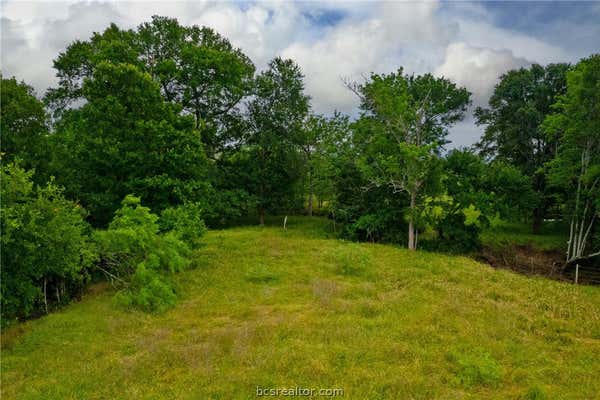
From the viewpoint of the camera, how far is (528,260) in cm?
2912

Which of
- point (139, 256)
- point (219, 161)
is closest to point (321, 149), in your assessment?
point (219, 161)

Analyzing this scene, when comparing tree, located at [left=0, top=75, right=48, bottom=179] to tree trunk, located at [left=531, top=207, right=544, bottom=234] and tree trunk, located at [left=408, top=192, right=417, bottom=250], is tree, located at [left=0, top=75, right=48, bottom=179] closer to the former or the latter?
tree trunk, located at [left=408, top=192, right=417, bottom=250]

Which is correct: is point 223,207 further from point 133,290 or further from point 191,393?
point 191,393

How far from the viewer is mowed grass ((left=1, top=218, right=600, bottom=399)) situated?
9609 millimetres

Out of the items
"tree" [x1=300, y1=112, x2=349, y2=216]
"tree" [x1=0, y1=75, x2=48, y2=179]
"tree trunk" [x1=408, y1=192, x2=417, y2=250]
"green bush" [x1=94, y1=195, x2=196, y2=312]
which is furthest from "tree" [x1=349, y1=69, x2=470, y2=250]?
"tree" [x1=0, y1=75, x2=48, y2=179]

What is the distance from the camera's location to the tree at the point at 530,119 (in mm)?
36688

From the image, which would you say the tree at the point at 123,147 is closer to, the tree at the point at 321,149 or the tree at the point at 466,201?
the tree at the point at 321,149

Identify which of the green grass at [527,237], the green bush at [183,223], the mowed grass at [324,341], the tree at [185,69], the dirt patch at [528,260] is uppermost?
the tree at [185,69]

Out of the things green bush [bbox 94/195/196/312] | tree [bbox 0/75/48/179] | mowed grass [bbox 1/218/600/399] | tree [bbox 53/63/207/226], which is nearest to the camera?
mowed grass [bbox 1/218/600/399]

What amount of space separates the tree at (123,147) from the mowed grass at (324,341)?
662 centimetres

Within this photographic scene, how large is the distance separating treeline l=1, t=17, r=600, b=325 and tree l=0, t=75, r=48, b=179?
0.26ft

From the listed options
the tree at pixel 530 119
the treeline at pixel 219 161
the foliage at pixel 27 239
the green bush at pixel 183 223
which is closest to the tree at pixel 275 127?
the treeline at pixel 219 161

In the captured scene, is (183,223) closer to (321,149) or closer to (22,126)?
(22,126)

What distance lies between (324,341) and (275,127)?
2689 centimetres
